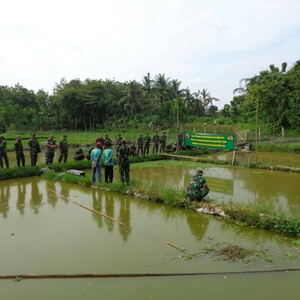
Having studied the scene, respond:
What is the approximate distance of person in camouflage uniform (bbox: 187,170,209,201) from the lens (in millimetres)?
8945

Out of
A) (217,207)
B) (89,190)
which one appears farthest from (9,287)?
(89,190)

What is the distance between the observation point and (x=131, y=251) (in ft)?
20.7

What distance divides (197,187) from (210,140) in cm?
1137

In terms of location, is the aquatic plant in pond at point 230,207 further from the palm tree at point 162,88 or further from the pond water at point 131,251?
the palm tree at point 162,88

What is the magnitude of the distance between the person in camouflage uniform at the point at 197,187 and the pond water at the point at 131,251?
0.53 meters

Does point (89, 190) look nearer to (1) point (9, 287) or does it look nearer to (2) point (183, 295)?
(1) point (9, 287)

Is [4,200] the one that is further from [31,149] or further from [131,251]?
[131,251]

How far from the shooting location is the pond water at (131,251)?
498 cm

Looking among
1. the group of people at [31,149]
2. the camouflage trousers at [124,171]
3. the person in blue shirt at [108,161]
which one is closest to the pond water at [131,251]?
the camouflage trousers at [124,171]

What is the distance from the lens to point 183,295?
4797mm

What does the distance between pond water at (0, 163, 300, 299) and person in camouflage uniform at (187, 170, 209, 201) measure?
1.75 ft

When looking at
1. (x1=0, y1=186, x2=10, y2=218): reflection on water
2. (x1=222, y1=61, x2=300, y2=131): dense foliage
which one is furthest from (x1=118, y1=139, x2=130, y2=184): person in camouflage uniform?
(x1=222, y1=61, x2=300, y2=131): dense foliage

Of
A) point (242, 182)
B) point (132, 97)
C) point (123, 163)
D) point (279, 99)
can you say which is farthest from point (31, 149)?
point (132, 97)

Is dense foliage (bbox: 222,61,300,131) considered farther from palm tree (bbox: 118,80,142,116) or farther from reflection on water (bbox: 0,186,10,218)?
reflection on water (bbox: 0,186,10,218)
